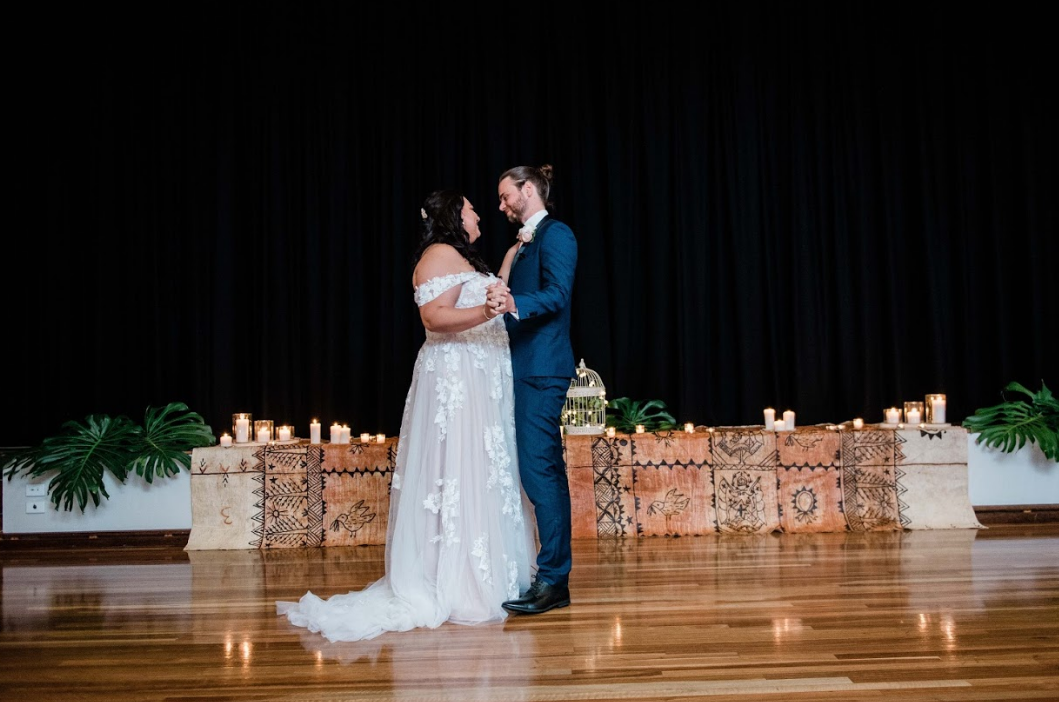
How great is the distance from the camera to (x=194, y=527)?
14.9ft

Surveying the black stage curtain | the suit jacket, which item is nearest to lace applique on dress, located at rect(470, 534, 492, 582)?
the suit jacket

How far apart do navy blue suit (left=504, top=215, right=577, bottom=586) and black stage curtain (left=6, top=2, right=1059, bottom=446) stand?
2645mm

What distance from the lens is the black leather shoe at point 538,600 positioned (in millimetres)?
2962

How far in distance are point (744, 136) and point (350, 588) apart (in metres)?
4.03

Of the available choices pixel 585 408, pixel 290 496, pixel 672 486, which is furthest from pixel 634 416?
pixel 290 496

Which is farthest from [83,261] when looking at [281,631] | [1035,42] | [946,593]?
[1035,42]

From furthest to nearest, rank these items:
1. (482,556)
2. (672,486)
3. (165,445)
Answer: (165,445)
(672,486)
(482,556)

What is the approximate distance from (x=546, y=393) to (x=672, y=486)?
160cm

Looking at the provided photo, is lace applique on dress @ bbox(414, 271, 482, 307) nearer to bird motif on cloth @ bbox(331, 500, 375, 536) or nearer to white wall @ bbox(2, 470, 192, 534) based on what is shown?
bird motif on cloth @ bbox(331, 500, 375, 536)

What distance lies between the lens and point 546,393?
3.10m

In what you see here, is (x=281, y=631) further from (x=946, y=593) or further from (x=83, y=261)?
(x=83, y=261)

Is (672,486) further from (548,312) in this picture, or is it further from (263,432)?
(263,432)

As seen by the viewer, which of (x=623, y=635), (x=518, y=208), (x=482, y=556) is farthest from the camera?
(x=518, y=208)

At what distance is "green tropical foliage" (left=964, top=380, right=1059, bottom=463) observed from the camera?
4.63 meters
